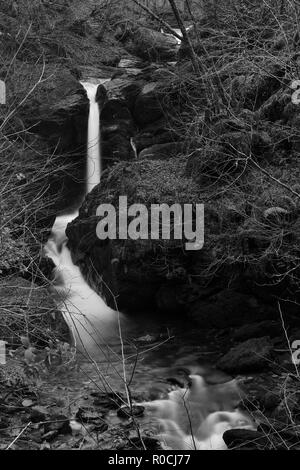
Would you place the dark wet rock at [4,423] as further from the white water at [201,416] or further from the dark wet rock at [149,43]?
the dark wet rock at [149,43]

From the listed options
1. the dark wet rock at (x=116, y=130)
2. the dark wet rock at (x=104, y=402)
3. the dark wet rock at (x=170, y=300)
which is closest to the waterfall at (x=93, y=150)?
the dark wet rock at (x=116, y=130)

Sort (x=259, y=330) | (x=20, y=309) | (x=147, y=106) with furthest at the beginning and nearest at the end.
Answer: (x=147, y=106), (x=259, y=330), (x=20, y=309)

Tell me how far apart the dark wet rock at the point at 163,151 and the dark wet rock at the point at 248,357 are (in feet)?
17.0

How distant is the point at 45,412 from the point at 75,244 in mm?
6130

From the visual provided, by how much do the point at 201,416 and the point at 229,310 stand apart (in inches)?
110

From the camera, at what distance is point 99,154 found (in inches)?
582

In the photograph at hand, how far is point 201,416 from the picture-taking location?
6824 mm

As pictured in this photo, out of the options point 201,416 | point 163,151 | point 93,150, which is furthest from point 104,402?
point 93,150

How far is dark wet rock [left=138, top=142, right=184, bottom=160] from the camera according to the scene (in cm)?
1223

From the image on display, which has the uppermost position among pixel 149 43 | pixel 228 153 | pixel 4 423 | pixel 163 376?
pixel 149 43

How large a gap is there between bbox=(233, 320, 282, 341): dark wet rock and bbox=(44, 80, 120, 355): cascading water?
7.07ft

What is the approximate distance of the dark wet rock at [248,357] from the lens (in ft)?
24.9

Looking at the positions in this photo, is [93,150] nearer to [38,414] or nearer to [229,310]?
[229,310]
